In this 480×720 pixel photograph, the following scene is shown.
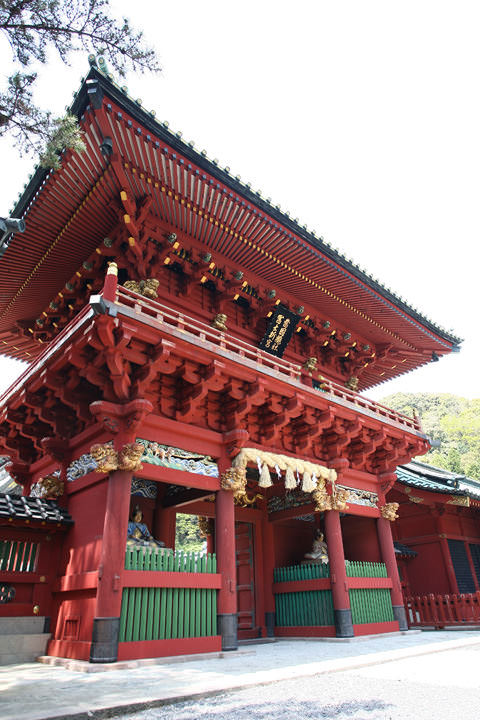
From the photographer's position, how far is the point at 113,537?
7895 mm

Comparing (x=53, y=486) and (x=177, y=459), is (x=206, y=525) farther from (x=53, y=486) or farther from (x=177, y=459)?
(x=53, y=486)

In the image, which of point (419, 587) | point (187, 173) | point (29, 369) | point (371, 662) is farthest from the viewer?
point (419, 587)

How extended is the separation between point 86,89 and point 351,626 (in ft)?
41.2

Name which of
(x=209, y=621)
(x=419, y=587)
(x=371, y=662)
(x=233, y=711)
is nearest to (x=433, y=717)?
(x=233, y=711)

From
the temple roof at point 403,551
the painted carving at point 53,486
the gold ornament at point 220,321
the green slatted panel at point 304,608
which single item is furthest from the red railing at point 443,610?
the painted carving at point 53,486

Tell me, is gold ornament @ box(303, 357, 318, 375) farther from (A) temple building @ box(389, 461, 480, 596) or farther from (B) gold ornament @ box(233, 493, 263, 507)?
(A) temple building @ box(389, 461, 480, 596)

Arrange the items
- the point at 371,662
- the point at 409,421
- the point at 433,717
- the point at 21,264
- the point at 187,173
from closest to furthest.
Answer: the point at 433,717
the point at 371,662
the point at 187,173
the point at 21,264
the point at 409,421

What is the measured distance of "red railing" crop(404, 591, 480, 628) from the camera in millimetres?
13469

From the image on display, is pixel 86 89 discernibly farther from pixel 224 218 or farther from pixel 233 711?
pixel 233 711

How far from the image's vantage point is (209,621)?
344 inches

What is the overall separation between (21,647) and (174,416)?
4.98m

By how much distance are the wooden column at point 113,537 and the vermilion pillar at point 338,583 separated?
5.92m

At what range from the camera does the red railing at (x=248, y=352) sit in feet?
31.4

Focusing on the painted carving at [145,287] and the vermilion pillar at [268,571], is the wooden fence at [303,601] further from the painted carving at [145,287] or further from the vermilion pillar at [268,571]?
the painted carving at [145,287]
